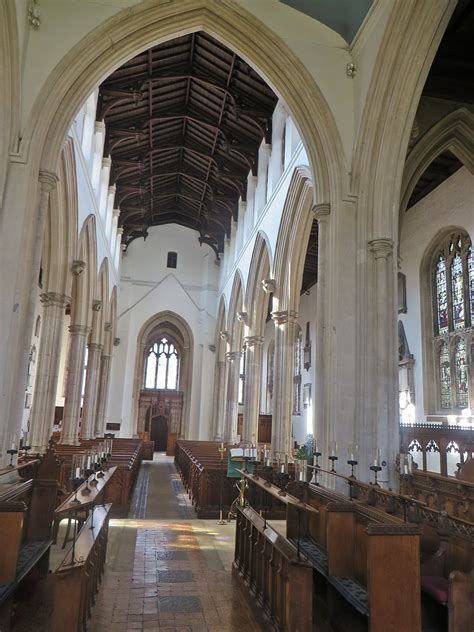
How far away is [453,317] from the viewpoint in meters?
12.6

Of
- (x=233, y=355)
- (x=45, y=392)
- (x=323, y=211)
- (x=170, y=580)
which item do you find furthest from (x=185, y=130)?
(x=170, y=580)

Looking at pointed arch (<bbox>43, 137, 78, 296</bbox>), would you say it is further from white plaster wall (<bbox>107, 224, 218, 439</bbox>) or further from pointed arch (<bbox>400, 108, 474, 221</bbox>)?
white plaster wall (<bbox>107, 224, 218, 439</bbox>)

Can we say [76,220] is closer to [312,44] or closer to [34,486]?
[312,44]

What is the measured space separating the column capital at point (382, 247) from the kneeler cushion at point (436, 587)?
14.2ft

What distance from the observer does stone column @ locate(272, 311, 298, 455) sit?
11.2m

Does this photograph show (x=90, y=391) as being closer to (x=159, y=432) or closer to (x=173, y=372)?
(x=159, y=432)

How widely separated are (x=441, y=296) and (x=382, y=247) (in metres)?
7.18

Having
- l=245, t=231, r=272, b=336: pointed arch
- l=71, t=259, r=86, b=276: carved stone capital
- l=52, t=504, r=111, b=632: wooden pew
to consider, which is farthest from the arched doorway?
l=52, t=504, r=111, b=632: wooden pew

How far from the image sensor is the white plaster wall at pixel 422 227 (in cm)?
1211

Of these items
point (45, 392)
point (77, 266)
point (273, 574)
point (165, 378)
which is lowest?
point (273, 574)

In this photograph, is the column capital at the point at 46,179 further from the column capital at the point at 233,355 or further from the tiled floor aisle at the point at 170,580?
the column capital at the point at 233,355

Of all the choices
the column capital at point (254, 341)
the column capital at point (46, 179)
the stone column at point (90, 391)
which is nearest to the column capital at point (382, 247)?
the column capital at point (46, 179)

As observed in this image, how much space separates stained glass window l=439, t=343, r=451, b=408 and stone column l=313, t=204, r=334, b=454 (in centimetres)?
680

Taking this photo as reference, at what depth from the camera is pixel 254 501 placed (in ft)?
25.1
